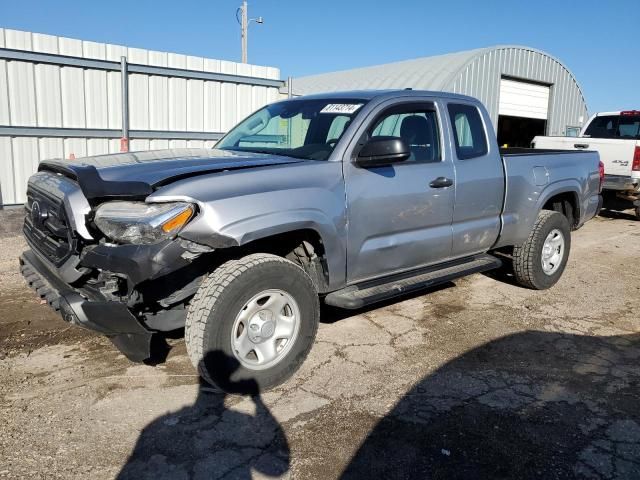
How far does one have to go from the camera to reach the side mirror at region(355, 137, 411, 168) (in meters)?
3.83

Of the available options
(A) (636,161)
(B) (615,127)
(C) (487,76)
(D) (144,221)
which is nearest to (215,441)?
(D) (144,221)

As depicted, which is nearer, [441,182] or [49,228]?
[49,228]

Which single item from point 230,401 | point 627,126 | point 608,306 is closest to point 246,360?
point 230,401

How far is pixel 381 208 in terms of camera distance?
402cm

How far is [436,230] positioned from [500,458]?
6.80 ft

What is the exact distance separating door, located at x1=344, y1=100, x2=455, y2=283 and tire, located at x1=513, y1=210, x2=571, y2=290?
52.7 inches

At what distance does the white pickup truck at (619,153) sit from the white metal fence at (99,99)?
6337 millimetres

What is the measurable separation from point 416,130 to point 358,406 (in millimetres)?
2406

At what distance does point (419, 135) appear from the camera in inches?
183

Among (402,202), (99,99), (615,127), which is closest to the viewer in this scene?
(402,202)

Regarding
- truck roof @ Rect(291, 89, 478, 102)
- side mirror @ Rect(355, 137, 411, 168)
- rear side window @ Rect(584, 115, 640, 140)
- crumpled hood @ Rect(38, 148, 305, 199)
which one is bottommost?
crumpled hood @ Rect(38, 148, 305, 199)

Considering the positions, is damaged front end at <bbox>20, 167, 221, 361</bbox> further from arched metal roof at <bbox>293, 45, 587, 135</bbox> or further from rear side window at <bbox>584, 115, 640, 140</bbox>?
arched metal roof at <bbox>293, 45, 587, 135</bbox>

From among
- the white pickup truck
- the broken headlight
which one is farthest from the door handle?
the white pickup truck

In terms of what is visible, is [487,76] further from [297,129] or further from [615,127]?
[297,129]
